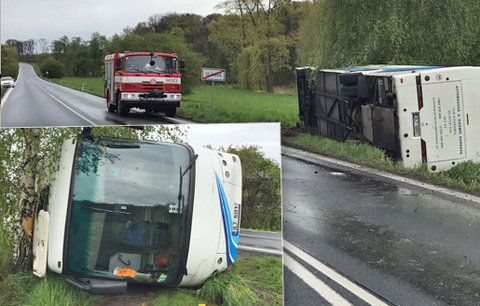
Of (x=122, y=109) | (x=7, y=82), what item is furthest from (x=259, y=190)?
(x=7, y=82)

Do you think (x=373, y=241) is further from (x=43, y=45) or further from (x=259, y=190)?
(x=43, y=45)

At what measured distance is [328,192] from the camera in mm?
4141

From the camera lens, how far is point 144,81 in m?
3.73

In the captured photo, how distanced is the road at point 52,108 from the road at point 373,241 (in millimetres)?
1041

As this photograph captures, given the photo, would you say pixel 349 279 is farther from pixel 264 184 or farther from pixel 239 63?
pixel 239 63

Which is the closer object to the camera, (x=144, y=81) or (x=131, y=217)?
(x=131, y=217)

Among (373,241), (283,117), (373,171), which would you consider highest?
(283,117)

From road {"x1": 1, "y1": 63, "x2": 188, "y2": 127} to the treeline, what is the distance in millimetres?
1506

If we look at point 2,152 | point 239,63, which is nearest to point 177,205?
point 2,152

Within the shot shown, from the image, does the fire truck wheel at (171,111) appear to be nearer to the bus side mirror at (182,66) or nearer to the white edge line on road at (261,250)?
the bus side mirror at (182,66)

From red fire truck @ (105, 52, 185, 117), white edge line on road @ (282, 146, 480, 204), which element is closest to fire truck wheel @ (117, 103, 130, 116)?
red fire truck @ (105, 52, 185, 117)

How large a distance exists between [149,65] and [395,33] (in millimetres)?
1844

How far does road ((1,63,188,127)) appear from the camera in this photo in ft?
11.0

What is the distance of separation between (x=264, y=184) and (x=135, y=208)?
2.30 feet
